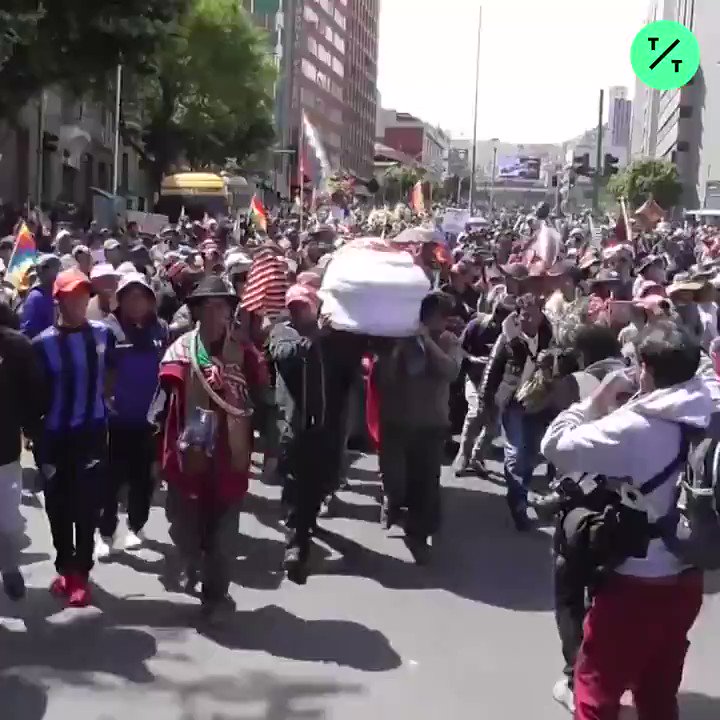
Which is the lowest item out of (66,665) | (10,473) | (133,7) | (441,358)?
(66,665)

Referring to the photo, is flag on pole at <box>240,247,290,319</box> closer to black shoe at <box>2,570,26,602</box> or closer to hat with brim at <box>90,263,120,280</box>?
hat with brim at <box>90,263,120,280</box>

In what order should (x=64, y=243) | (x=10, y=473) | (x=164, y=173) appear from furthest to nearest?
(x=164, y=173) < (x=64, y=243) < (x=10, y=473)

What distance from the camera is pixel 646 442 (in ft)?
12.9

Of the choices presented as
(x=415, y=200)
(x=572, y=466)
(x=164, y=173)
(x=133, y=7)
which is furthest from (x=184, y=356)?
(x=164, y=173)

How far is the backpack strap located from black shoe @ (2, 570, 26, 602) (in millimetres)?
3639

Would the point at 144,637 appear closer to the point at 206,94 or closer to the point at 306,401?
the point at 306,401

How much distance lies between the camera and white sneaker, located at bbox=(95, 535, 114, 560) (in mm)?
7559

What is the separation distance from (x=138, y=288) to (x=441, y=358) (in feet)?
6.20

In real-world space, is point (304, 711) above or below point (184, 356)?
below

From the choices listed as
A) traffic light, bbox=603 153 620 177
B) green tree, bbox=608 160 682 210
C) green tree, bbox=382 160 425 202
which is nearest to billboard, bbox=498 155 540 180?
green tree, bbox=382 160 425 202

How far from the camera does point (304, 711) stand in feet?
17.4

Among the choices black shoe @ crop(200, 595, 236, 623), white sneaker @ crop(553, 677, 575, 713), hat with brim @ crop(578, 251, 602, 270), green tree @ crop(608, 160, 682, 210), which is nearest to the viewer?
white sneaker @ crop(553, 677, 575, 713)

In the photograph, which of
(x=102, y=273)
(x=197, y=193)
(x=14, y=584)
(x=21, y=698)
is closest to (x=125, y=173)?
(x=197, y=193)

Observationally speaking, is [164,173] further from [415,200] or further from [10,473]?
[10,473]
